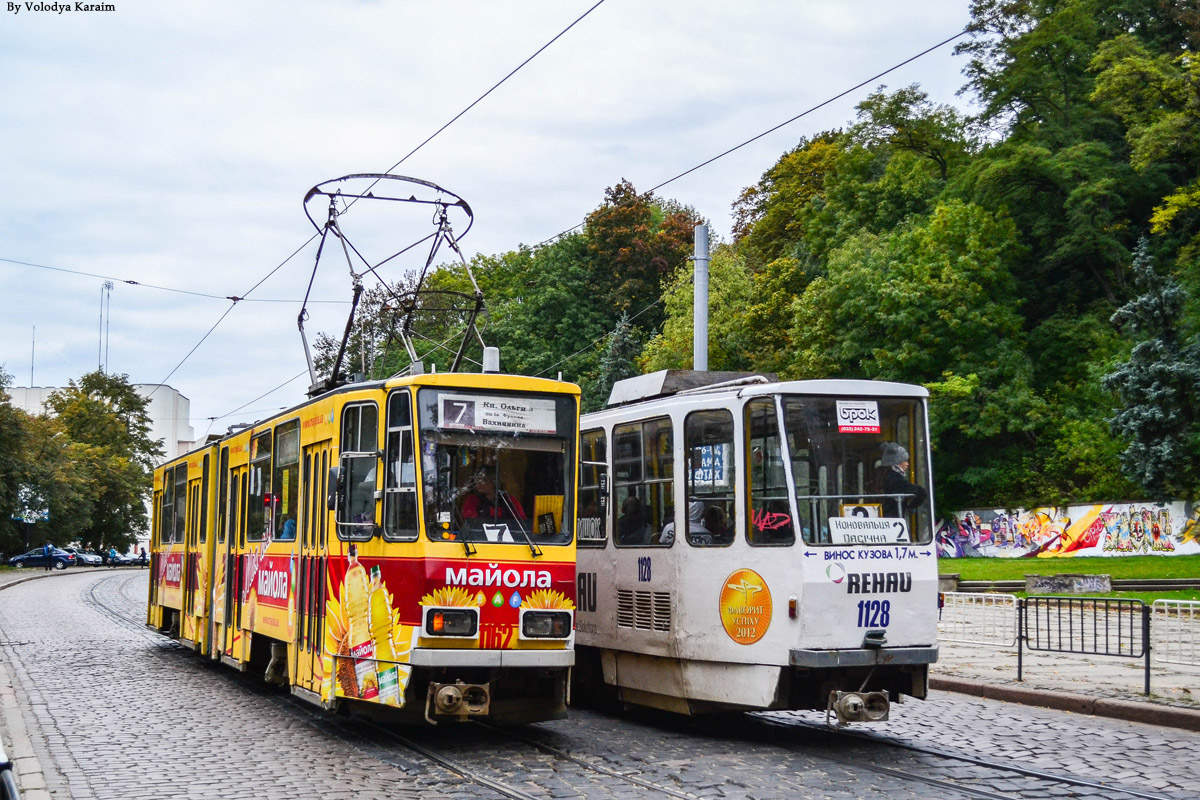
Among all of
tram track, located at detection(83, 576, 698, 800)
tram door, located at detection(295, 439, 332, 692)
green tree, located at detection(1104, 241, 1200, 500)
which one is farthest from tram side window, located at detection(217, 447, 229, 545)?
green tree, located at detection(1104, 241, 1200, 500)

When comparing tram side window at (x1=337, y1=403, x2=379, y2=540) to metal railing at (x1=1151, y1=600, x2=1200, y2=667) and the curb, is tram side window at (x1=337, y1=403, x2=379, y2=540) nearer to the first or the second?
the curb

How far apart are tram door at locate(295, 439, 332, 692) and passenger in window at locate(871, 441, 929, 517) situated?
4968 mm

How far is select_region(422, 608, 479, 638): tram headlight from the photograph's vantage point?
34.6 feet

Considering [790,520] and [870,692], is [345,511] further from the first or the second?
[870,692]

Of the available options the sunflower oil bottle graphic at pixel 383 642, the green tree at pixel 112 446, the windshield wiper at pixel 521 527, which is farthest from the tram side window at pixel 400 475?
the green tree at pixel 112 446

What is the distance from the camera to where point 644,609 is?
1253 centimetres

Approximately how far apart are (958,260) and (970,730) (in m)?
40.2

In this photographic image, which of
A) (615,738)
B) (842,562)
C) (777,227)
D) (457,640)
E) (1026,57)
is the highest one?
(1026,57)

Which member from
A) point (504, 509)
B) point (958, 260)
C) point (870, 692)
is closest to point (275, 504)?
point (504, 509)

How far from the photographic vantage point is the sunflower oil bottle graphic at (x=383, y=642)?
34.8 feet

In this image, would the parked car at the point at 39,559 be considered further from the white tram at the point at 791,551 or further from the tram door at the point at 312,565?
the white tram at the point at 791,551

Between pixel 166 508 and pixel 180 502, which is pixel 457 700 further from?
pixel 166 508

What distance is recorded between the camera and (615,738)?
11.6 m

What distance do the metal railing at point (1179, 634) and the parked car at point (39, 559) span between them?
67.2 metres
